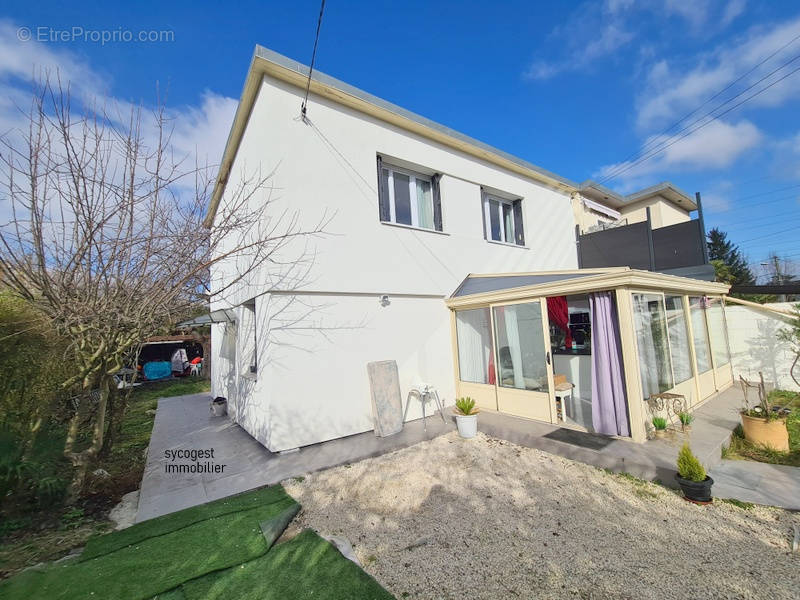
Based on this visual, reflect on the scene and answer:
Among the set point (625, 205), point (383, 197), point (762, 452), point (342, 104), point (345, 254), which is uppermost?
point (625, 205)

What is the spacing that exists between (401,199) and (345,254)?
2502 millimetres

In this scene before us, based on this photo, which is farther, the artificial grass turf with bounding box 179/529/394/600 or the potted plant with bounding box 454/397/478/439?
the potted plant with bounding box 454/397/478/439

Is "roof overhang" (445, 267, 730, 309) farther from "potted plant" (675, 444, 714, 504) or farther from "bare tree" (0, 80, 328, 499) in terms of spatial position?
"bare tree" (0, 80, 328, 499)

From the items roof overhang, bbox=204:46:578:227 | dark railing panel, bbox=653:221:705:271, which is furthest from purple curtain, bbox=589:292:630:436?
dark railing panel, bbox=653:221:705:271

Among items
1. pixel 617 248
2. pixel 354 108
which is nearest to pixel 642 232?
pixel 617 248

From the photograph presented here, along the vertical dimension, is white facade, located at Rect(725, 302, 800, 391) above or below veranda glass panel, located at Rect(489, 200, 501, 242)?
below

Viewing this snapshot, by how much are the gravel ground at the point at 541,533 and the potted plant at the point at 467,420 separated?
1.12 m

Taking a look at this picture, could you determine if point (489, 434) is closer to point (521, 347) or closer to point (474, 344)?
point (521, 347)

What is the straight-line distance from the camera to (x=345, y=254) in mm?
6961

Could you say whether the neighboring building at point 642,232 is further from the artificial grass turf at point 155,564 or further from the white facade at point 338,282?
the artificial grass turf at point 155,564

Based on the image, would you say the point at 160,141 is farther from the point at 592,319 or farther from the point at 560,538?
the point at 592,319

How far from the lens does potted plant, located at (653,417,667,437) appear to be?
5.34m

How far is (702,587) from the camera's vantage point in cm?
269

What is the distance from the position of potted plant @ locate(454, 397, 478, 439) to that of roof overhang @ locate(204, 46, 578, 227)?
5.93 meters
